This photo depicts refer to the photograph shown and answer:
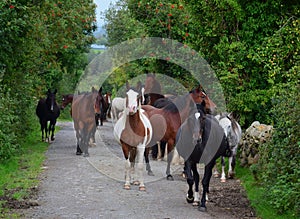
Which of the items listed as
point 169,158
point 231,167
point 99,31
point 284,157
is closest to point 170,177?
point 169,158

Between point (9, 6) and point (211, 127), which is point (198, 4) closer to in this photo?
point (9, 6)

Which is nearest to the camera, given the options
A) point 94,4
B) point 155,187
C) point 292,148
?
point 292,148

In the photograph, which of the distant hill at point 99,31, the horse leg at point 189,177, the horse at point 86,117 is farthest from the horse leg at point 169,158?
the distant hill at point 99,31

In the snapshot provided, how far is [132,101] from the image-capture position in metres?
12.4

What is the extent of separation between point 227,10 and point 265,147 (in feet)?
22.7

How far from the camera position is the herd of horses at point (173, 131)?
11.0 metres

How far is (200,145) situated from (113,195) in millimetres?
2254

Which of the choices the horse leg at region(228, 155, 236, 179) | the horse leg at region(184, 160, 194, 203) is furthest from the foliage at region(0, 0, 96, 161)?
the horse leg at region(228, 155, 236, 179)

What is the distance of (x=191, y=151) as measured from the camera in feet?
36.5

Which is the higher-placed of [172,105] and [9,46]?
[9,46]

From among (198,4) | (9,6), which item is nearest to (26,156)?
(9,6)

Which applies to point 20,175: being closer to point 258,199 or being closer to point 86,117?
point 86,117

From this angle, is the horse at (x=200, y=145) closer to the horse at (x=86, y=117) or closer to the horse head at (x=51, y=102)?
the horse at (x=86, y=117)

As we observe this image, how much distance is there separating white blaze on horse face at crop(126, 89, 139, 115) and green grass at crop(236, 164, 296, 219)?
312cm
